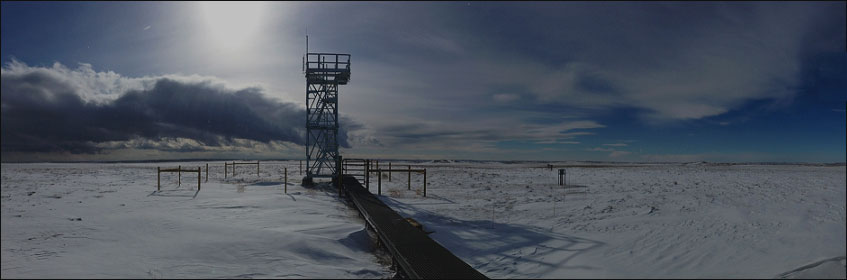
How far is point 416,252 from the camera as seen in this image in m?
6.77

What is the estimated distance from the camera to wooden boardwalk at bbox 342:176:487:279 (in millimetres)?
5691

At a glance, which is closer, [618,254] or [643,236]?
[618,254]

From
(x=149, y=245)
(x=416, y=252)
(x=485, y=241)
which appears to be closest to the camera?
(x=149, y=245)

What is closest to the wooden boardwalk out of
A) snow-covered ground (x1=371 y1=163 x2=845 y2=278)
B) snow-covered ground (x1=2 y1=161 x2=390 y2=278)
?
snow-covered ground (x1=2 y1=161 x2=390 y2=278)

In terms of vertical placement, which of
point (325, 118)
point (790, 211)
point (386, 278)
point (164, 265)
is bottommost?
point (386, 278)

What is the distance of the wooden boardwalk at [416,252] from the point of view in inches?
224

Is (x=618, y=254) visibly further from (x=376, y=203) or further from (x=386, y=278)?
(x=376, y=203)

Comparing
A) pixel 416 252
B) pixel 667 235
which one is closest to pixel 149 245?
pixel 416 252

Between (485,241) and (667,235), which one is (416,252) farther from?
(667,235)

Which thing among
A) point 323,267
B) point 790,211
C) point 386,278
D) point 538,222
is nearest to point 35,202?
point 323,267

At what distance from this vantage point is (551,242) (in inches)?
339

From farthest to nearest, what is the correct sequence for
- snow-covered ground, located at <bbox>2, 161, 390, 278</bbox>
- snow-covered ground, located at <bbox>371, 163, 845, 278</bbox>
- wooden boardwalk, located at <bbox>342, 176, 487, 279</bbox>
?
wooden boardwalk, located at <bbox>342, 176, 487, 279</bbox>
snow-covered ground, located at <bbox>2, 161, 390, 278</bbox>
snow-covered ground, located at <bbox>371, 163, 845, 278</bbox>

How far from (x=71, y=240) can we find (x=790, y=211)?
11.6 meters

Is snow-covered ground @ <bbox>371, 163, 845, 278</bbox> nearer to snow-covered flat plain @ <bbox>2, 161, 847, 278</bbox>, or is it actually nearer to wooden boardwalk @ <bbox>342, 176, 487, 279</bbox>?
snow-covered flat plain @ <bbox>2, 161, 847, 278</bbox>
